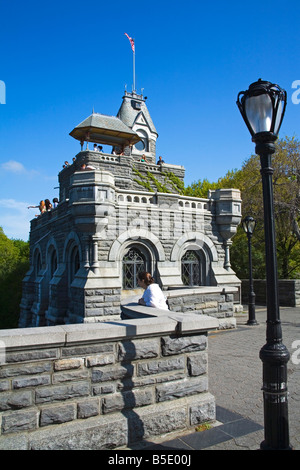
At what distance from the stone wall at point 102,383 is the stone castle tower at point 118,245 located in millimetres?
5983

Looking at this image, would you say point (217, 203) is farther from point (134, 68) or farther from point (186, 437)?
point (134, 68)

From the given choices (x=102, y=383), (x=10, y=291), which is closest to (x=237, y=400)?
(x=102, y=383)

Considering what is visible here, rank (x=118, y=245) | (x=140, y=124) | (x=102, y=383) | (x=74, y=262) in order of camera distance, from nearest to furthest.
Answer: (x=102, y=383)
(x=118, y=245)
(x=74, y=262)
(x=140, y=124)

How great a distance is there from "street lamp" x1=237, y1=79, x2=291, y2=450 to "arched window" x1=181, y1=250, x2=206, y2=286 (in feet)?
38.4

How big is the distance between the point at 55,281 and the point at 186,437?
12.2 metres

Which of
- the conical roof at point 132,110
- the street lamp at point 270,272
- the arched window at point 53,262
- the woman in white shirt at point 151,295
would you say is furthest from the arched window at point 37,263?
the street lamp at point 270,272

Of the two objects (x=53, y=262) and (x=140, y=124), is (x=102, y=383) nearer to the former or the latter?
(x=53, y=262)

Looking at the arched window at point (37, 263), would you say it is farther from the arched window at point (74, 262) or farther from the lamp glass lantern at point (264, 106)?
the lamp glass lantern at point (264, 106)

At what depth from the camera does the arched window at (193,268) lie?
50.0 feet

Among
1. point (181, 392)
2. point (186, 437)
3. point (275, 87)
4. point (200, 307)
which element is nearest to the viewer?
point (275, 87)

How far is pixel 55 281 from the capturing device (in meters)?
15.2

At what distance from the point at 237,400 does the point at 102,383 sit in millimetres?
2245

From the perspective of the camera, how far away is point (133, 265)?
13953 mm

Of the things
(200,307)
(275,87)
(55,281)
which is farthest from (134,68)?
(275,87)
